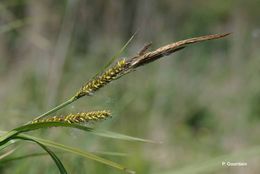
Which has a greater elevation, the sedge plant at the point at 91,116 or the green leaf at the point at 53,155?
the sedge plant at the point at 91,116

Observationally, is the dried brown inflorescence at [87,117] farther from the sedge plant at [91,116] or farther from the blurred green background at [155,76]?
the blurred green background at [155,76]

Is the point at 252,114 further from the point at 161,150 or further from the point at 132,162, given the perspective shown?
the point at 132,162

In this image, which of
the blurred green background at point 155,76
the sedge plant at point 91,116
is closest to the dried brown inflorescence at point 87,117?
the sedge plant at point 91,116

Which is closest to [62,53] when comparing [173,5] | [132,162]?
[132,162]

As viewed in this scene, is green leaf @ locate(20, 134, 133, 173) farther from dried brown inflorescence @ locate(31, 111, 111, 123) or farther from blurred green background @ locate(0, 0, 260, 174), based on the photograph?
blurred green background @ locate(0, 0, 260, 174)

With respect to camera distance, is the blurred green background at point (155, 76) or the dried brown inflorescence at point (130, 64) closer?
the dried brown inflorescence at point (130, 64)

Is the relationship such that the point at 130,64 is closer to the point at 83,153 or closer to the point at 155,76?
the point at 83,153
